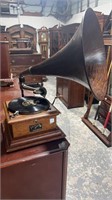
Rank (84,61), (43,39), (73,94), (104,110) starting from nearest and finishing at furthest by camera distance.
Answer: (84,61), (104,110), (73,94), (43,39)

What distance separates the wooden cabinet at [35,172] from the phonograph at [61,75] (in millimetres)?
41

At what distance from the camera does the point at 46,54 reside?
211 inches

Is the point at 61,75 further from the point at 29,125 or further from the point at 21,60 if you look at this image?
the point at 21,60

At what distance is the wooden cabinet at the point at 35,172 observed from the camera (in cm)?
67

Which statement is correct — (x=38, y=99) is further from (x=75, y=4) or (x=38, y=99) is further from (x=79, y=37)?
(x=75, y=4)

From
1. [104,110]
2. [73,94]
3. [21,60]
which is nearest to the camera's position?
[104,110]

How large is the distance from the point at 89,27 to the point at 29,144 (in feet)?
1.97

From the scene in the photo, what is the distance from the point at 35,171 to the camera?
2.41 ft

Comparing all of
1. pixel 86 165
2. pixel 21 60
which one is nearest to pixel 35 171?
pixel 86 165

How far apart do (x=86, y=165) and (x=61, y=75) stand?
1139 millimetres

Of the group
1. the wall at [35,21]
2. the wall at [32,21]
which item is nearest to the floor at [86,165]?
the wall at [35,21]

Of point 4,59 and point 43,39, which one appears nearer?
point 4,59

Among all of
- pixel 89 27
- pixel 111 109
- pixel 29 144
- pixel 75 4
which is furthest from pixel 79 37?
pixel 75 4

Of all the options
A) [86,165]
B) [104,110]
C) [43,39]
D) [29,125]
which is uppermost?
[43,39]
